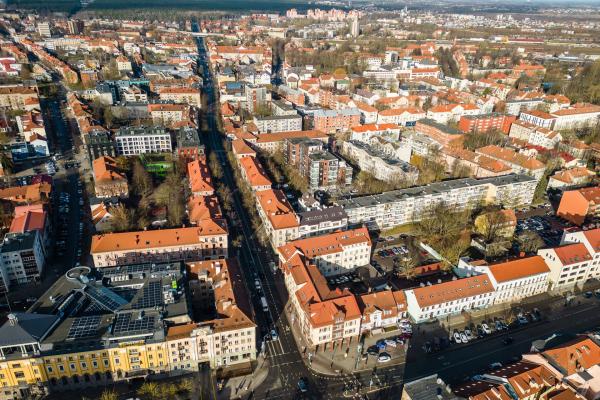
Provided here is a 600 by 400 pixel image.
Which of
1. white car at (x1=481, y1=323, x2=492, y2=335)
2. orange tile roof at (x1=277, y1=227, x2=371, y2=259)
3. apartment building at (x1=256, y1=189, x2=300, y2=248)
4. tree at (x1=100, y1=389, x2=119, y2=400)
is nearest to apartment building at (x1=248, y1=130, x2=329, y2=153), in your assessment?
apartment building at (x1=256, y1=189, x2=300, y2=248)

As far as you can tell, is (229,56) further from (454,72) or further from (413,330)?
(413,330)

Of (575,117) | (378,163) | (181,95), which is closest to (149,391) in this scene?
(378,163)

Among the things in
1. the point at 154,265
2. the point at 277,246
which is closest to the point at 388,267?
the point at 277,246

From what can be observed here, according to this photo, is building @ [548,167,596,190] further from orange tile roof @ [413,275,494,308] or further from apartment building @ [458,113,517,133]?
orange tile roof @ [413,275,494,308]

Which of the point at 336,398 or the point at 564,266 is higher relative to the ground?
the point at 564,266

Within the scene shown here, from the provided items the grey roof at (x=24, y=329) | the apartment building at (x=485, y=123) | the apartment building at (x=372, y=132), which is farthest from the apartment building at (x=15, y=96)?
the apartment building at (x=485, y=123)

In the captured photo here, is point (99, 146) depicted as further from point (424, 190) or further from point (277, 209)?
point (424, 190)
